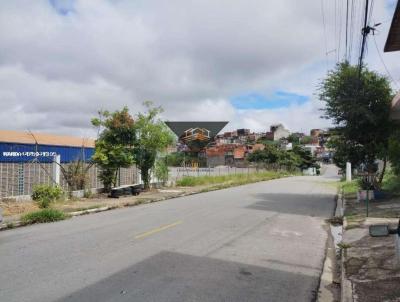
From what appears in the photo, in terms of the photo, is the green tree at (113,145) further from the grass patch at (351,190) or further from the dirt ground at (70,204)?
the grass patch at (351,190)

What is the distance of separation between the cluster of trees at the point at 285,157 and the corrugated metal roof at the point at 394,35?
66.7 metres

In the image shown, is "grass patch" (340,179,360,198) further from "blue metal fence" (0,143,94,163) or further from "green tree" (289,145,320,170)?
"green tree" (289,145,320,170)

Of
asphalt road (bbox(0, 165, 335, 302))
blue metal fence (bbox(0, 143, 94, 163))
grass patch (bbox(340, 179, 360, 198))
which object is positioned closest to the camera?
asphalt road (bbox(0, 165, 335, 302))

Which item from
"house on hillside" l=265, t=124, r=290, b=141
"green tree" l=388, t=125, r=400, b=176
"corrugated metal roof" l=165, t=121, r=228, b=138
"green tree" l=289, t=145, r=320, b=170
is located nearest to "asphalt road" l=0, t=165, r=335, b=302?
"green tree" l=388, t=125, r=400, b=176

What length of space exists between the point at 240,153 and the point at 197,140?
32907 millimetres

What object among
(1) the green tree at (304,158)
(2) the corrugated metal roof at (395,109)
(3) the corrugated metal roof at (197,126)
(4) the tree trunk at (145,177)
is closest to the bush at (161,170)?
(4) the tree trunk at (145,177)

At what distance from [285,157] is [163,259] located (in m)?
75.5

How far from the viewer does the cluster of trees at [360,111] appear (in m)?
22.0

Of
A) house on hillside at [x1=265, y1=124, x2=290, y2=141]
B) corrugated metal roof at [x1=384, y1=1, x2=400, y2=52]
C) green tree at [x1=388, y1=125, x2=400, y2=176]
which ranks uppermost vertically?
house on hillside at [x1=265, y1=124, x2=290, y2=141]

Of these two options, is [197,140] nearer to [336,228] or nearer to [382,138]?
[382,138]

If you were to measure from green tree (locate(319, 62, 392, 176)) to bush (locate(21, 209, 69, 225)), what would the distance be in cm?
1382

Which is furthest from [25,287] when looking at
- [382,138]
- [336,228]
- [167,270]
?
[382,138]

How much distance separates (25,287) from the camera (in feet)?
22.1

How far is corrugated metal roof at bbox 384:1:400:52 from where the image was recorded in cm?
1096
